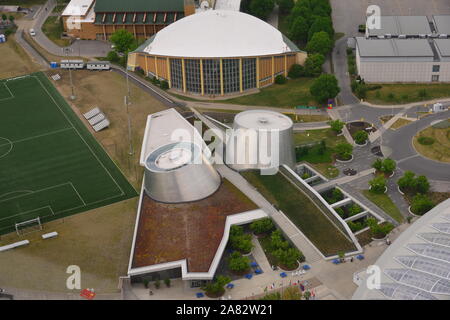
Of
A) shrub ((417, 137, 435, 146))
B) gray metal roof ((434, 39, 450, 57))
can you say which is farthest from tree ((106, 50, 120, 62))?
shrub ((417, 137, 435, 146))

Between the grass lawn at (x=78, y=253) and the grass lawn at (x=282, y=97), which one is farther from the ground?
the grass lawn at (x=282, y=97)

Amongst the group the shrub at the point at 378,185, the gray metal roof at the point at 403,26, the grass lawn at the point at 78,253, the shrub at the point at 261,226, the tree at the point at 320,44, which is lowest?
the grass lawn at the point at 78,253

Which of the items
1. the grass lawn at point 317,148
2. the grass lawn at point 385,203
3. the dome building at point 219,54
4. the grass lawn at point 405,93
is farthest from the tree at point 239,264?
the grass lawn at point 405,93

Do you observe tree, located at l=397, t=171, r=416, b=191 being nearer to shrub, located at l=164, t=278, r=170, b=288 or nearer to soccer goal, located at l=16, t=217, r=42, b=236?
shrub, located at l=164, t=278, r=170, b=288

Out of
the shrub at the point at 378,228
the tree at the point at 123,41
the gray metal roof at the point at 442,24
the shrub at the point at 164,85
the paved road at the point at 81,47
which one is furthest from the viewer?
the paved road at the point at 81,47

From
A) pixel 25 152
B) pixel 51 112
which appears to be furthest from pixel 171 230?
pixel 51 112

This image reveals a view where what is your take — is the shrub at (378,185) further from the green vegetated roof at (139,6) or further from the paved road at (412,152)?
the green vegetated roof at (139,6)
